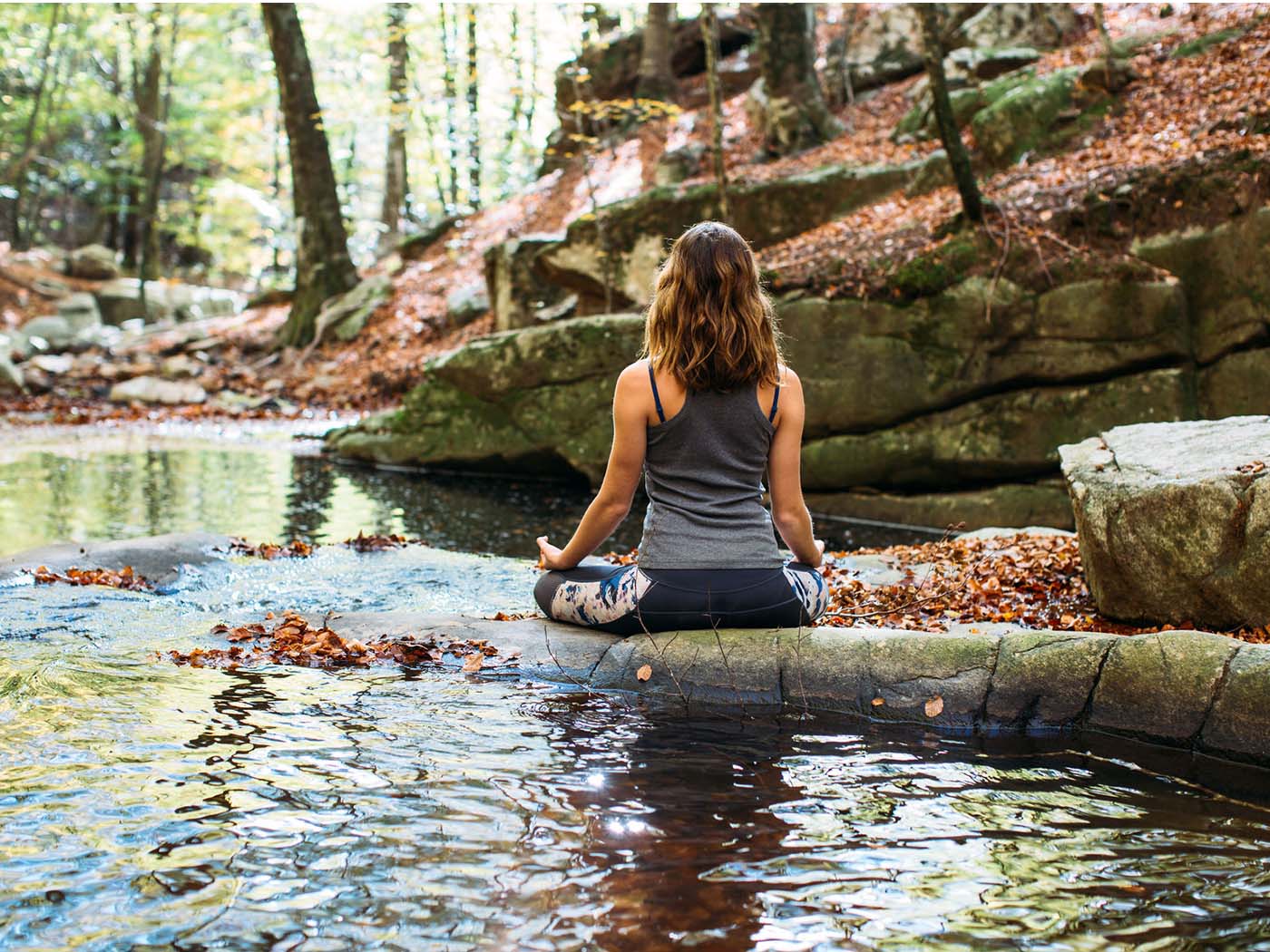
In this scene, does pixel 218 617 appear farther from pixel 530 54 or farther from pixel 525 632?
pixel 530 54

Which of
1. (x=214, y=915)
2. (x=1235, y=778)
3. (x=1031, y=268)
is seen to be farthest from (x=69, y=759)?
(x=1031, y=268)

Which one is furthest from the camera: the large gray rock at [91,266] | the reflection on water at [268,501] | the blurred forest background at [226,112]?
the large gray rock at [91,266]

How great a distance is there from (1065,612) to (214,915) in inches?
197

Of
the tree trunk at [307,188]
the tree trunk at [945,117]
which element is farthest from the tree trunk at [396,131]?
the tree trunk at [945,117]

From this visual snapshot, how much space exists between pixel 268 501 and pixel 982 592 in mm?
8484

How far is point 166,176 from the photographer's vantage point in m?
40.7

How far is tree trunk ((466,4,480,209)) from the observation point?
2340 centimetres

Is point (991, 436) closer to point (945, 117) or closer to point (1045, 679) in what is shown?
point (945, 117)

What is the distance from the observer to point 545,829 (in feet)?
10.4

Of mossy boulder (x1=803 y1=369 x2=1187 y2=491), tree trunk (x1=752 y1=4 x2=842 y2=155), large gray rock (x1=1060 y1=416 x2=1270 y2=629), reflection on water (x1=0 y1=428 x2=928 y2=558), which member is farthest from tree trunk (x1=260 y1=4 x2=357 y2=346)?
large gray rock (x1=1060 y1=416 x2=1270 y2=629)

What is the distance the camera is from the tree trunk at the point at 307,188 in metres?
21.9

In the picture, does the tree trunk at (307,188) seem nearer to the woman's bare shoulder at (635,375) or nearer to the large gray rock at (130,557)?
the large gray rock at (130,557)

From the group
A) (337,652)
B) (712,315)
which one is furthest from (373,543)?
(712,315)

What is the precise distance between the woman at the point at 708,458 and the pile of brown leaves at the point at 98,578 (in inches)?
138
